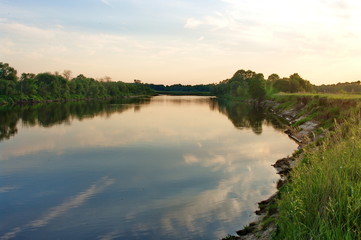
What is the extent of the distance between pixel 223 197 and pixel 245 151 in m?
14.7

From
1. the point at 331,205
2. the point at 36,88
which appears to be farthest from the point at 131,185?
the point at 36,88

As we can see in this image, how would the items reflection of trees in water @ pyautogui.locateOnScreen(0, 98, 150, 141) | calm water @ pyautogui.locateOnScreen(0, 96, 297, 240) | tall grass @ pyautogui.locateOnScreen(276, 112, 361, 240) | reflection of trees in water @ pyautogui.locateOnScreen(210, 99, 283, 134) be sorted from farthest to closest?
reflection of trees in water @ pyautogui.locateOnScreen(210, 99, 283, 134) → reflection of trees in water @ pyautogui.locateOnScreen(0, 98, 150, 141) → calm water @ pyautogui.locateOnScreen(0, 96, 297, 240) → tall grass @ pyautogui.locateOnScreen(276, 112, 361, 240)

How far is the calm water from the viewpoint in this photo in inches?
569

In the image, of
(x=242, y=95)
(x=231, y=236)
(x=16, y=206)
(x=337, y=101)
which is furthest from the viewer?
(x=242, y=95)

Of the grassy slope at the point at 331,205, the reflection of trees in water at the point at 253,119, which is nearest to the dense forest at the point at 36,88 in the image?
the reflection of trees in water at the point at 253,119

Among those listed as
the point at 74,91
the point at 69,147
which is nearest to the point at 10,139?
the point at 69,147

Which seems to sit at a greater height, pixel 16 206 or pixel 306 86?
pixel 306 86

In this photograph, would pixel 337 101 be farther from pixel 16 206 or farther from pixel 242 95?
pixel 242 95

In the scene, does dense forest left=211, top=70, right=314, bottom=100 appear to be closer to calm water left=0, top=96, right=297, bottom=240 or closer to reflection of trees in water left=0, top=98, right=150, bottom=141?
reflection of trees in water left=0, top=98, right=150, bottom=141

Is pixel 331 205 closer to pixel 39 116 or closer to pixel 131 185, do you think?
pixel 131 185

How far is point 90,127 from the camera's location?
48312mm

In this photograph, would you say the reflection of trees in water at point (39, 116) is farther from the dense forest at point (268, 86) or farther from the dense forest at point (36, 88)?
the dense forest at point (268, 86)

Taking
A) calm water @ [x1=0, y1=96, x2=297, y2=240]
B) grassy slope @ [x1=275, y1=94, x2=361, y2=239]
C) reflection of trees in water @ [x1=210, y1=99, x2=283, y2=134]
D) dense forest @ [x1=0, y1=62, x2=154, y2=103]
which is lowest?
calm water @ [x1=0, y1=96, x2=297, y2=240]

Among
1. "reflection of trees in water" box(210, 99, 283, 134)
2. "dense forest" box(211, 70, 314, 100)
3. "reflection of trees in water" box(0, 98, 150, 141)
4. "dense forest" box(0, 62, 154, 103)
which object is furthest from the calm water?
"dense forest" box(0, 62, 154, 103)
